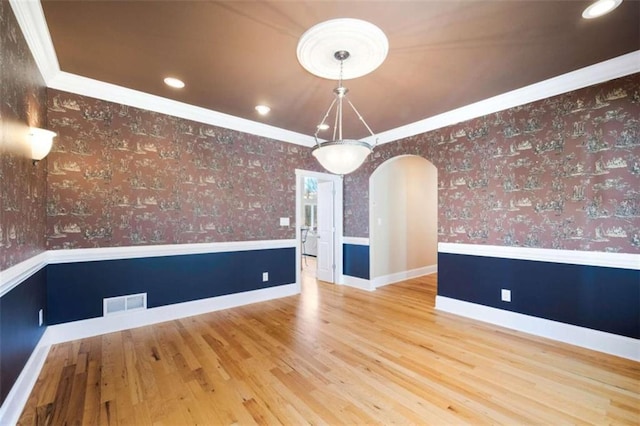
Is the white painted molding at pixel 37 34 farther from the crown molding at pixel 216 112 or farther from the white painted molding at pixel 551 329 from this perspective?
the white painted molding at pixel 551 329

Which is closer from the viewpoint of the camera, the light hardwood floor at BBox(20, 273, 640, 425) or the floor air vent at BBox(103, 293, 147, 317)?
the light hardwood floor at BBox(20, 273, 640, 425)

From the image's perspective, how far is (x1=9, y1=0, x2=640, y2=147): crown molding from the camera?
2.18 metres

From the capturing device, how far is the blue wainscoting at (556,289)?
2635 millimetres

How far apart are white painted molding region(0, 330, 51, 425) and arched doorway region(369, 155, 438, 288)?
14.3ft

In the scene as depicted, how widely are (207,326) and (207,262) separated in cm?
91

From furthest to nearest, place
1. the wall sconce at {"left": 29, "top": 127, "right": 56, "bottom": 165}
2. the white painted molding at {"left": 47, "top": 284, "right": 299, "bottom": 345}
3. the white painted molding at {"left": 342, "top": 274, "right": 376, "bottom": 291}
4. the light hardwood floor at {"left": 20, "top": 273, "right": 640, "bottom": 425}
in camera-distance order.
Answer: the white painted molding at {"left": 342, "top": 274, "right": 376, "bottom": 291}, the white painted molding at {"left": 47, "top": 284, "right": 299, "bottom": 345}, the wall sconce at {"left": 29, "top": 127, "right": 56, "bottom": 165}, the light hardwood floor at {"left": 20, "top": 273, "right": 640, "bottom": 425}

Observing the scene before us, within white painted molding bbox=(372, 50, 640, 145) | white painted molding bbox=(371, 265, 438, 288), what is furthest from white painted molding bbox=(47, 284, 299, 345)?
white painted molding bbox=(372, 50, 640, 145)

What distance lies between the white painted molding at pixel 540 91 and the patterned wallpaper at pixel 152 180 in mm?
2507

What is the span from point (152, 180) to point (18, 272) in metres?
1.79

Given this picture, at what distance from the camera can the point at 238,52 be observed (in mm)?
2467

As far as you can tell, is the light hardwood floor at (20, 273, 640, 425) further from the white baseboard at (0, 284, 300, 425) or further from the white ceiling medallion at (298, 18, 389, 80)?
the white ceiling medallion at (298, 18, 389, 80)

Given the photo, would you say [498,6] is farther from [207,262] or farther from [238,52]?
[207,262]

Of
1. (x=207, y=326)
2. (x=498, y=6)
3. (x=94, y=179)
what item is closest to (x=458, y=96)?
(x=498, y=6)

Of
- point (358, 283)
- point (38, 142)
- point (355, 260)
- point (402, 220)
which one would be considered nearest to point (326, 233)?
point (355, 260)
